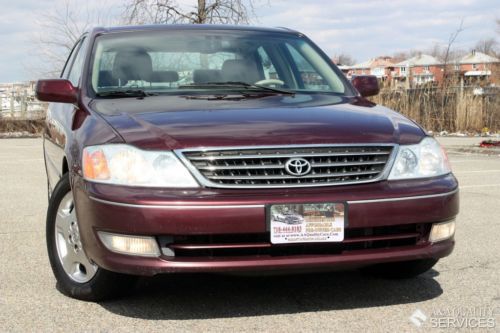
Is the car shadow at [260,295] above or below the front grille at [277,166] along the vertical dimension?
below

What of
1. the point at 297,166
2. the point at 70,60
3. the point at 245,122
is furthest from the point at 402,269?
the point at 70,60

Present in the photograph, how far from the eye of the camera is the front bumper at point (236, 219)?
362 cm

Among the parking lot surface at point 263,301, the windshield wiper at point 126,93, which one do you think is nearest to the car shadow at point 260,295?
the parking lot surface at point 263,301

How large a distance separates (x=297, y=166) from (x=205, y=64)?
1651mm

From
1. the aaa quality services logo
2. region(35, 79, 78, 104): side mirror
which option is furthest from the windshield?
the aaa quality services logo

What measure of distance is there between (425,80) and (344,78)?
1848 cm

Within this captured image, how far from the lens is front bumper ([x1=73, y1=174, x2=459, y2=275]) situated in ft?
11.9

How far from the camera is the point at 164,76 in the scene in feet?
16.4

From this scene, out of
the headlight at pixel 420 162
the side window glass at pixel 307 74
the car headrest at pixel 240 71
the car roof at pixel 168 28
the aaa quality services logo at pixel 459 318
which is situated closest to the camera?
the aaa quality services logo at pixel 459 318

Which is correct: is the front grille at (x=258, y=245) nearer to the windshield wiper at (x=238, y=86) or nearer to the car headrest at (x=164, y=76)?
the windshield wiper at (x=238, y=86)

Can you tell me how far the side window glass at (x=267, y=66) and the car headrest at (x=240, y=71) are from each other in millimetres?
80

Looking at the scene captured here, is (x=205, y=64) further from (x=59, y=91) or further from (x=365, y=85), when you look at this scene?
(x=365, y=85)

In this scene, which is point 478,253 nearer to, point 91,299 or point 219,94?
point 219,94

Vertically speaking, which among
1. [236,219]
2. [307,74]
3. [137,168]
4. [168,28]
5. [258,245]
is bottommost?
[258,245]
